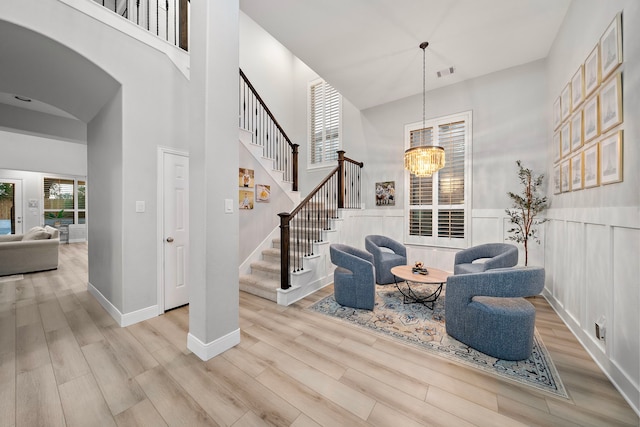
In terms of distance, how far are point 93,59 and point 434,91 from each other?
5.42 m

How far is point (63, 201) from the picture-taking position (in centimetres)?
961

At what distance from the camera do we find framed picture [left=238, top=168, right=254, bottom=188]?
428 centimetres

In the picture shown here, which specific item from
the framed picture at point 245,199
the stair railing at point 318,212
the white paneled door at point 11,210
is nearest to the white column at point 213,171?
the stair railing at point 318,212

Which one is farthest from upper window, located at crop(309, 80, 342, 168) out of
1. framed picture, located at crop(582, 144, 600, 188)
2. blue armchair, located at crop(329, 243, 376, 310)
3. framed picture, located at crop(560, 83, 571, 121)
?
framed picture, located at crop(582, 144, 600, 188)

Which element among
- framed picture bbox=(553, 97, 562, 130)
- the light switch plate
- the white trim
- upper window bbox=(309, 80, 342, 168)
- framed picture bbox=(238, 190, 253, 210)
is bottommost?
the white trim

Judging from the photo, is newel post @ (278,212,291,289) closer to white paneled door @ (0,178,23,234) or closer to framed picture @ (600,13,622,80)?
framed picture @ (600,13,622,80)

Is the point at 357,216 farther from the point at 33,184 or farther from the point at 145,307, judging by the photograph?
the point at 33,184

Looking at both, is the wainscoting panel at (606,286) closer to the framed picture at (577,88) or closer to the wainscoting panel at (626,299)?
the wainscoting panel at (626,299)

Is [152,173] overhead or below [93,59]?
below

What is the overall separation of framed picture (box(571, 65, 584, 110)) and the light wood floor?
8.42ft

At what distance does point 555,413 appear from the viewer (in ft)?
5.26

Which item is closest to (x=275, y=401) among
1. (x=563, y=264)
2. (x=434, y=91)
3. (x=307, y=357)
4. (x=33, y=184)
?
(x=307, y=357)

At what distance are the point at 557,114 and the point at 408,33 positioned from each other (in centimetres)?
233

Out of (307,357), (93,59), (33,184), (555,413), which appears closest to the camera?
(555,413)
